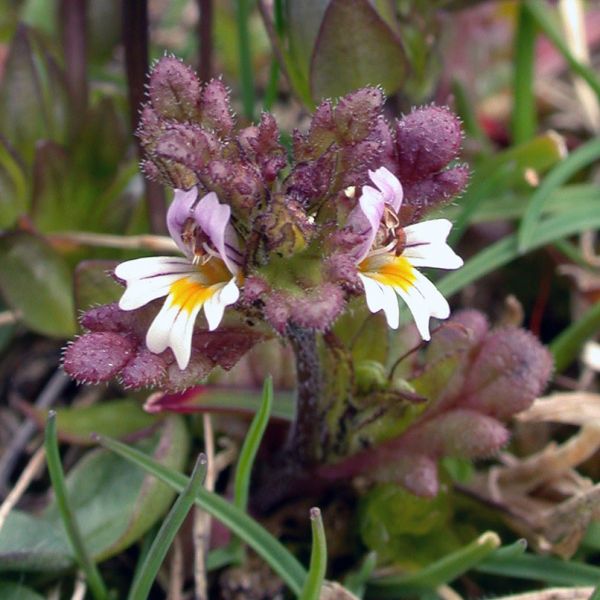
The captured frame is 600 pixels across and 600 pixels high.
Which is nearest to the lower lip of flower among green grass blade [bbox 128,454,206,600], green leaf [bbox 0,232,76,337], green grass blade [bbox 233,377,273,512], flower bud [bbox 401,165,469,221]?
flower bud [bbox 401,165,469,221]

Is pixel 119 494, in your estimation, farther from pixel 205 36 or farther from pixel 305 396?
pixel 205 36

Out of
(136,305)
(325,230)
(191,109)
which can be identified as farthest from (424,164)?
(136,305)

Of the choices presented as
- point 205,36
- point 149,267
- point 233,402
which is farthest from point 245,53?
point 149,267

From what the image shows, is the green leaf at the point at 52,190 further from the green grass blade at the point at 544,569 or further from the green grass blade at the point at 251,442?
the green grass blade at the point at 544,569

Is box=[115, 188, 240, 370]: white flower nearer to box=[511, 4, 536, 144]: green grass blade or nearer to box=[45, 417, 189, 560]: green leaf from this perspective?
box=[45, 417, 189, 560]: green leaf

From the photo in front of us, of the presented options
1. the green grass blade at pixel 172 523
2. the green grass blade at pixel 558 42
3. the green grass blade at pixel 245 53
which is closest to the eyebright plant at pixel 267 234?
the green grass blade at pixel 172 523

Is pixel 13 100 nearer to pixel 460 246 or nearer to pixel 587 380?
pixel 460 246
